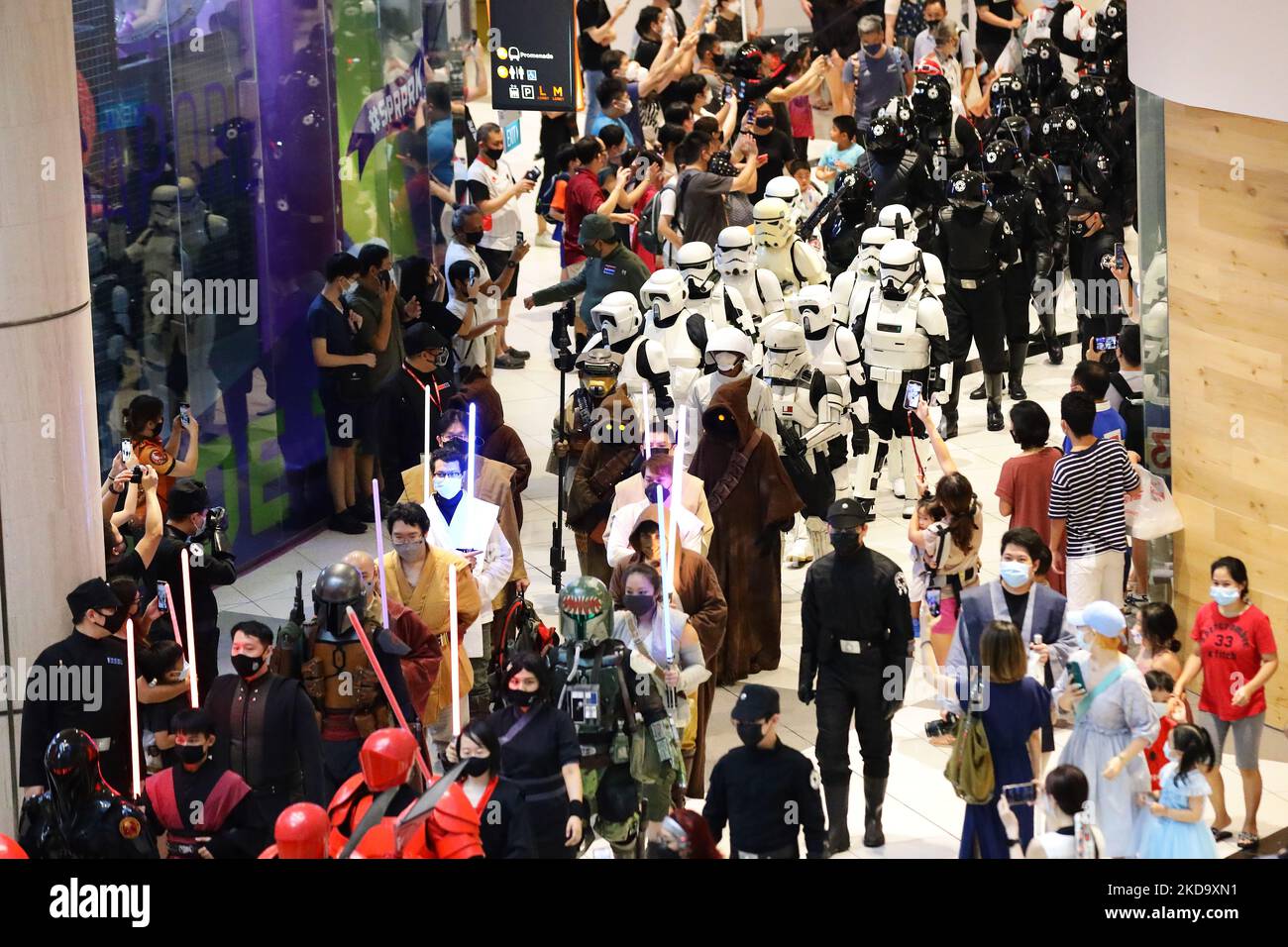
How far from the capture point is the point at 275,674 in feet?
30.1

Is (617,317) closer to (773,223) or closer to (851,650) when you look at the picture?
(773,223)

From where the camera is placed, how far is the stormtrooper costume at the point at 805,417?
41.9 feet

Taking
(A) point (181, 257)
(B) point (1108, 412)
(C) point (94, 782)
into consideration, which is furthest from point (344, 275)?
(C) point (94, 782)

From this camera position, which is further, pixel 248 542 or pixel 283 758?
pixel 248 542

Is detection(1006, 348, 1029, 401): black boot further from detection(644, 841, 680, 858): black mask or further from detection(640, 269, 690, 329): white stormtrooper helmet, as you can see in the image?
detection(644, 841, 680, 858): black mask

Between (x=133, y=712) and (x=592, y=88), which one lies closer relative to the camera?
(x=133, y=712)

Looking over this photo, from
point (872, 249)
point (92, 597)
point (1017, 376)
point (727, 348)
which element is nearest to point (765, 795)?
point (92, 597)

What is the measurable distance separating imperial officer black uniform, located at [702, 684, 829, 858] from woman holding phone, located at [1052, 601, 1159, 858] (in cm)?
115

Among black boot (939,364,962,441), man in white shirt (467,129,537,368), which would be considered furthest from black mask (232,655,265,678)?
black boot (939,364,962,441)

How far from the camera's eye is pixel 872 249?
1430cm

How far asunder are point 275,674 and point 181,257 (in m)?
4.92

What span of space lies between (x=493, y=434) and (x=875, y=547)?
288cm

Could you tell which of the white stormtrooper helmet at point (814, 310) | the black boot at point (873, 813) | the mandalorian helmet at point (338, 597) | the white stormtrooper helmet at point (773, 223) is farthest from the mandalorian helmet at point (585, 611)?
the white stormtrooper helmet at point (773, 223)

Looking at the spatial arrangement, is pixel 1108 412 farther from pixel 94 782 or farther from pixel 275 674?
pixel 94 782
